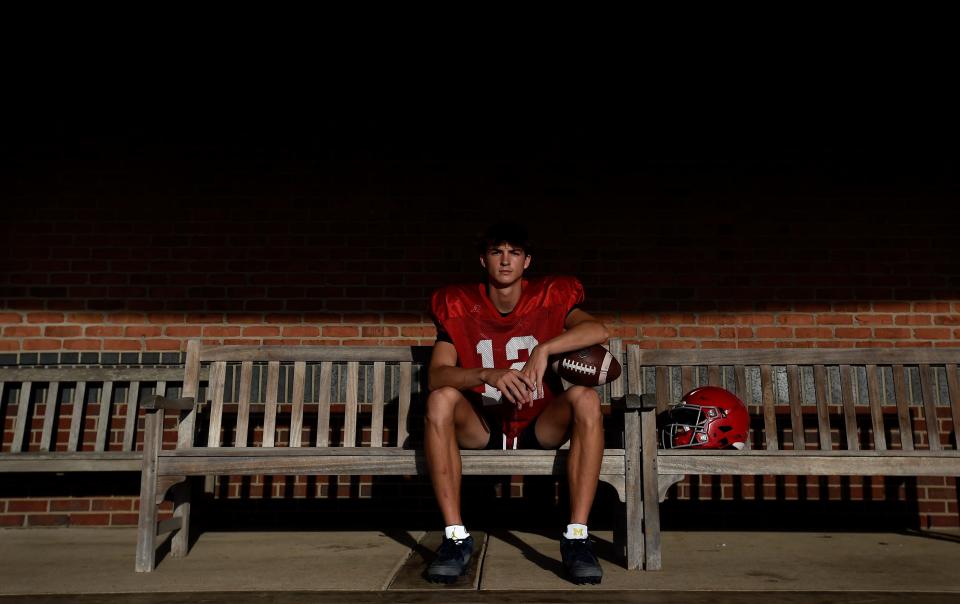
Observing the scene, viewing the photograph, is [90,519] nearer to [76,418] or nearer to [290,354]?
[76,418]

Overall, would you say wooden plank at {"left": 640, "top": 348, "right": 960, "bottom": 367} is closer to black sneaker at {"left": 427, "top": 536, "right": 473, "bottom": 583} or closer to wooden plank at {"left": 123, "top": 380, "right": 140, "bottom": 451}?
black sneaker at {"left": 427, "top": 536, "right": 473, "bottom": 583}

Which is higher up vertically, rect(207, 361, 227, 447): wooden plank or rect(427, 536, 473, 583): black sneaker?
rect(207, 361, 227, 447): wooden plank

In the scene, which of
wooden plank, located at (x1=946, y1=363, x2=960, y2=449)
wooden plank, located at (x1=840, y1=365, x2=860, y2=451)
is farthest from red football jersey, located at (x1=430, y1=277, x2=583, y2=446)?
wooden plank, located at (x1=946, y1=363, x2=960, y2=449)

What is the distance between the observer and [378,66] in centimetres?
503

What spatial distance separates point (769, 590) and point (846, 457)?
0.89 meters

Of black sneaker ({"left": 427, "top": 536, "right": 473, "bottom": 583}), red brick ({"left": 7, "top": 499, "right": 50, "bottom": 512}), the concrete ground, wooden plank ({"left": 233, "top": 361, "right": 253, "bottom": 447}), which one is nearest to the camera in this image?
the concrete ground

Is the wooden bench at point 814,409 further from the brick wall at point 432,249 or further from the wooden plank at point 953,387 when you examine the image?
the brick wall at point 432,249

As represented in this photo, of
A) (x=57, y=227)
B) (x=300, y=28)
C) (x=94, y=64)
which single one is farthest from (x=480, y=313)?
(x=94, y=64)

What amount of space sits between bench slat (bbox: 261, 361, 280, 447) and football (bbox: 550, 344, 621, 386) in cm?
153

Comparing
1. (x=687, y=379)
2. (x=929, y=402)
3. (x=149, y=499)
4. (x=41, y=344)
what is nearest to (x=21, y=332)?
(x=41, y=344)

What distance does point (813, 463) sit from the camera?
350 centimetres

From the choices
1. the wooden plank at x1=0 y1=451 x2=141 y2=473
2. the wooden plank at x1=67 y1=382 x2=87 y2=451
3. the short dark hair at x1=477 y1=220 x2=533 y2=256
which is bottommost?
the wooden plank at x1=0 y1=451 x2=141 y2=473

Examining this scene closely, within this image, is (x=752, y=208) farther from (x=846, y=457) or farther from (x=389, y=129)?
(x=389, y=129)

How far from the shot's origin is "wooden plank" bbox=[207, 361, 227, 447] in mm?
3930
